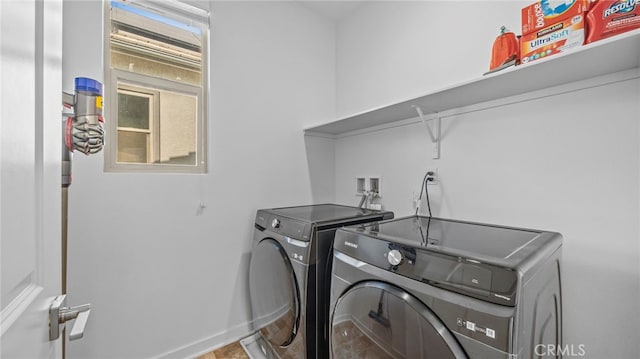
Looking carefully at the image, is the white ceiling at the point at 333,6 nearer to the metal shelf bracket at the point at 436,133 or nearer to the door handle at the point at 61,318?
the metal shelf bracket at the point at 436,133

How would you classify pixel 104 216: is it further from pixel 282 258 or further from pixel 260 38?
pixel 260 38

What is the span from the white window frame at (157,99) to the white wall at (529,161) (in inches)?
49.3

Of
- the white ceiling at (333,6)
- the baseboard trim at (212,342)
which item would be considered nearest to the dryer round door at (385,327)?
the baseboard trim at (212,342)

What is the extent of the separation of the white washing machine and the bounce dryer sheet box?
28.5 inches

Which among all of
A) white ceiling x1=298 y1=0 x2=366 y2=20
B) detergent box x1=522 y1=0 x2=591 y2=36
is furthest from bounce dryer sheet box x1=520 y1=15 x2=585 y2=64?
white ceiling x1=298 y1=0 x2=366 y2=20

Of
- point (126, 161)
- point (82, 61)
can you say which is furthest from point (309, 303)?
point (82, 61)

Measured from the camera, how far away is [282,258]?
1466mm

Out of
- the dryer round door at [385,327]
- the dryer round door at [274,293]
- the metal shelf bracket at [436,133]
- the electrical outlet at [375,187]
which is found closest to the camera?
the dryer round door at [385,327]

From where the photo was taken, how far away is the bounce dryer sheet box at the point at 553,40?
3.17ft

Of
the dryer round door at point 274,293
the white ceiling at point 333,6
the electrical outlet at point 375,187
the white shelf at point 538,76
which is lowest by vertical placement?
the dryer round door at point 274,293

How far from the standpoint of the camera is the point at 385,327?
0.92 meters

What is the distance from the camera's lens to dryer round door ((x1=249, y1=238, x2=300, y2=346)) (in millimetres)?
1395

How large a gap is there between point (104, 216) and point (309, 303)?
122 centimetres

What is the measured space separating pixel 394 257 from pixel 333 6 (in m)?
2.18
